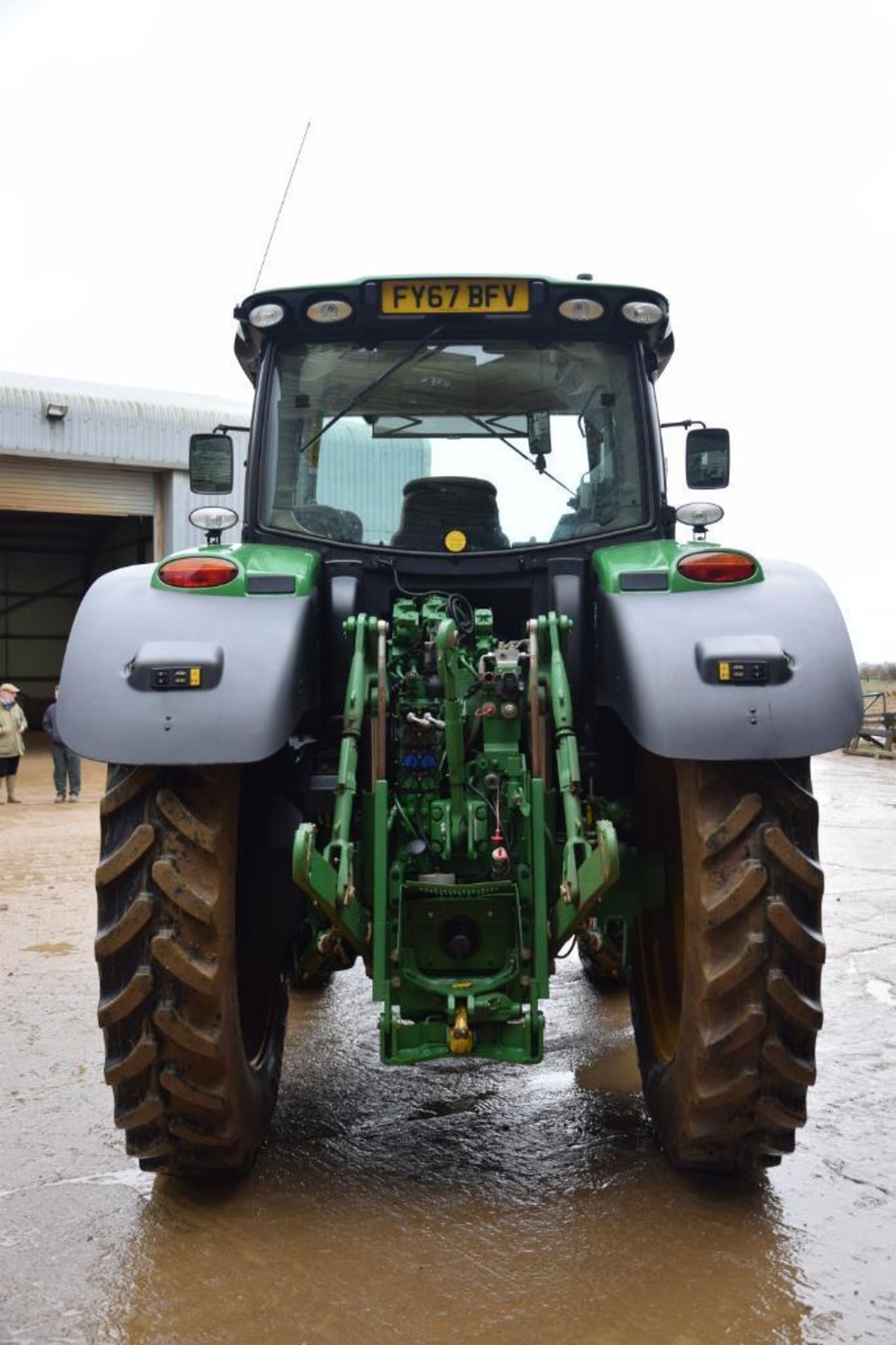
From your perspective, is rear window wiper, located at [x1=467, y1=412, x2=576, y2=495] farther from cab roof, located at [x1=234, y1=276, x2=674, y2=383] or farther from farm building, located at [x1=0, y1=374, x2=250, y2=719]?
farm building, located at [x1=0, y1=374, x2=250, y2=719]

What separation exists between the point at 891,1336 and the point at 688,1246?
593 millimetres

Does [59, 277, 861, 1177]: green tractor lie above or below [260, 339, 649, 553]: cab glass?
below

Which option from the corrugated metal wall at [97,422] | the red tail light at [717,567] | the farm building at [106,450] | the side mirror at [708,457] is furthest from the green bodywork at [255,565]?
the corrugated metal wall at [97,422]

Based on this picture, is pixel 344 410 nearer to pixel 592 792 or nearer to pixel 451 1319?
pixel 592 792

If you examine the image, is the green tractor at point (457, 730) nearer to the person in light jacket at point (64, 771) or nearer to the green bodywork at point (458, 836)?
the green bodywork at point (458, 836)

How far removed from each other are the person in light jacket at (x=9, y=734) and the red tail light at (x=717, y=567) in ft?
42.7

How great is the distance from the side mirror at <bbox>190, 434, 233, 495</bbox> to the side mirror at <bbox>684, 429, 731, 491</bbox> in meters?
1.69

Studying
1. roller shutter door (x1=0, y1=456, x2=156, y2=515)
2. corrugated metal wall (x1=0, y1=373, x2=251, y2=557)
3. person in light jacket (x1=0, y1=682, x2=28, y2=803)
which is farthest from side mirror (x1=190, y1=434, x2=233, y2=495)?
roller shutter door (x1=0, y1=456, x2=156, y2=515)

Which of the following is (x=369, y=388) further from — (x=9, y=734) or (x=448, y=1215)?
(x=9, y=734)

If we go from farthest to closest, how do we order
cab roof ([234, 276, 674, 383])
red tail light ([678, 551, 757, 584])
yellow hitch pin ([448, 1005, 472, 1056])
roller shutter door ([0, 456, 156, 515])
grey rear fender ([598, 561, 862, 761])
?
roller shutter door ([0, 456, 156, 515]), cab roof ([234, 276, 674, 383]), red tail light ([678, 551, 757, 584]), yellow hitch pin ([448, 1005, 472, 1056]), grey rear fender ([598, 561, 862, 761])

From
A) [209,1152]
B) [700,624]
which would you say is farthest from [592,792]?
[209,1152]

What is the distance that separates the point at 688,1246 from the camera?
344cm

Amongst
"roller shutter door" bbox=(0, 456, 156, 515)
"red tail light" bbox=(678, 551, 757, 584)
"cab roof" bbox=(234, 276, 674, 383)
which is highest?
"roller shutter door" bbox=(0, 456, 156, 515)

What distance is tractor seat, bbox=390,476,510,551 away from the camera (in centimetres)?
444
